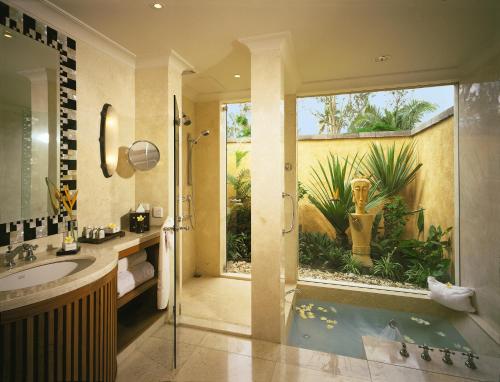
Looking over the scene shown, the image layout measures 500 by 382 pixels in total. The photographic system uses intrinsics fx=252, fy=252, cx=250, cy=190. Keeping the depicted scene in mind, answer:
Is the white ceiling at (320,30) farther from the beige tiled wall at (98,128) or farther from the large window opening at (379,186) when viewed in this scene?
the large window opening at (379,186)

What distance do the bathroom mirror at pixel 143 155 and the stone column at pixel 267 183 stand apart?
97 centimetres

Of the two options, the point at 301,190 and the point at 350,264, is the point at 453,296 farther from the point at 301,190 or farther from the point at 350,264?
the point at 301,190

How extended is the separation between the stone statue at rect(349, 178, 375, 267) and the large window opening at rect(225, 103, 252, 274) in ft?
4.85

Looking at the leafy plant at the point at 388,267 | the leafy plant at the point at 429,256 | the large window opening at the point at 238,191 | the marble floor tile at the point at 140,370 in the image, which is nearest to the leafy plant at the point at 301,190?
the large window opening at the point at 238,191

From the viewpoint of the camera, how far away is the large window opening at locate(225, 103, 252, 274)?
3703 millimetres

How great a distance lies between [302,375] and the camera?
5.57 ft

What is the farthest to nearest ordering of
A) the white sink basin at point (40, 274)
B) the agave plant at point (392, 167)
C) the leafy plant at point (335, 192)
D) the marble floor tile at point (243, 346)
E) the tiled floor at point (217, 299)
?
the leafy plant at point (335, 192) → the agave plant at point (392, 167) → the tiled floor at point (217, 299) → the marble floor tile at point (243, 346) → the white sink basin at point (40, 274)

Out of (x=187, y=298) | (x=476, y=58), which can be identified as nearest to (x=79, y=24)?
(x=187, y=298)

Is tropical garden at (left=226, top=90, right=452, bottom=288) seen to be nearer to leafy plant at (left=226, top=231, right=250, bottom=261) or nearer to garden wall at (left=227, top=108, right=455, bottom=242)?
garden wall at (left=227, top=108, right=455, bottom=242)

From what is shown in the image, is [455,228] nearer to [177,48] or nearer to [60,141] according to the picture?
[177,48]

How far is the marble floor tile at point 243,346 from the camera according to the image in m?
1.89

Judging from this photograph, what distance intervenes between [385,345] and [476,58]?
2.69 metres

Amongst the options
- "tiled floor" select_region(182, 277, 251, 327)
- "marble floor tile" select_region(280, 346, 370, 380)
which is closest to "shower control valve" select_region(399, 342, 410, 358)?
"marble floor tile" select_region(280, 346, 370, 380)

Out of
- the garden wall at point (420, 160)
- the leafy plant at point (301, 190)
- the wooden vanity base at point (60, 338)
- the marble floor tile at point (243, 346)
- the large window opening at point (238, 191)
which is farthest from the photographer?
the large window opening at point (238, 191)
